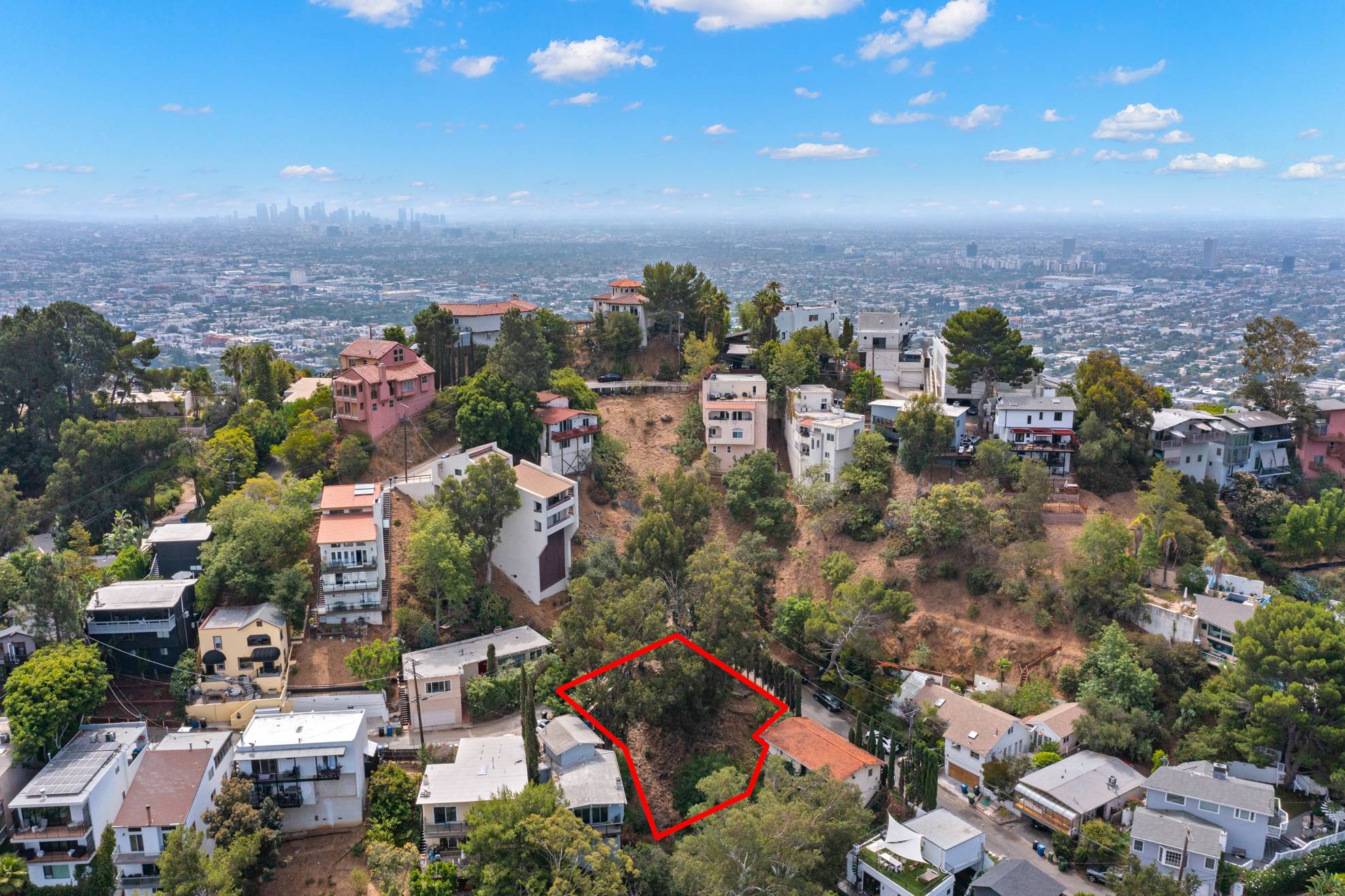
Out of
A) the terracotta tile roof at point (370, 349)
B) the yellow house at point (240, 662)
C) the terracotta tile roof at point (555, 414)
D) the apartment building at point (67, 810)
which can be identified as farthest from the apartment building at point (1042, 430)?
the apartment building at point (67, 810)

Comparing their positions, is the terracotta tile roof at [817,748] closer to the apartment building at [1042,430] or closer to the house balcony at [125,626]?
the apartment building at [1042,430]

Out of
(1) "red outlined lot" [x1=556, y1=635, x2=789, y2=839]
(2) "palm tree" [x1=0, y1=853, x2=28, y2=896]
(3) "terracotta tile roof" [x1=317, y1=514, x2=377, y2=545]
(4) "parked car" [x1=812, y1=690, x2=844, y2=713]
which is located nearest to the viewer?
(2) "palm tree" [x1=0, y1=853, x2=28, y2=896]

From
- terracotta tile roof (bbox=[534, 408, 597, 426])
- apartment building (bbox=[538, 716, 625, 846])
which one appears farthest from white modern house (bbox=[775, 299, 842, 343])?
apartment building (bbox=[538, 716, 625, 846])

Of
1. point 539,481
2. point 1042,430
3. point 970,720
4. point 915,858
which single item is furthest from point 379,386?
point 1042,430

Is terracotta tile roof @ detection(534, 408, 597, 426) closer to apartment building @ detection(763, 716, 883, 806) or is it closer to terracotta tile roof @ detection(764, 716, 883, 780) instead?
terracotta tile roof @ detection(764, 716, 883, 780)

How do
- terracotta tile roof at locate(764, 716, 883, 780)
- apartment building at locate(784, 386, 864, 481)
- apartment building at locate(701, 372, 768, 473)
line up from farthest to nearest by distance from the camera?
1. apartment building at locate(701, 372, 768, 473)
2. apartment building at locate(784, 386, 864, 481)
3. terracotta tile roof at locate(764, 716, 883, 780)

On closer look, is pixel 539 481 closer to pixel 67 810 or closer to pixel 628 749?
pixel 628 749

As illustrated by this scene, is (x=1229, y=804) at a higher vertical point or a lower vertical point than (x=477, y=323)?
lower
